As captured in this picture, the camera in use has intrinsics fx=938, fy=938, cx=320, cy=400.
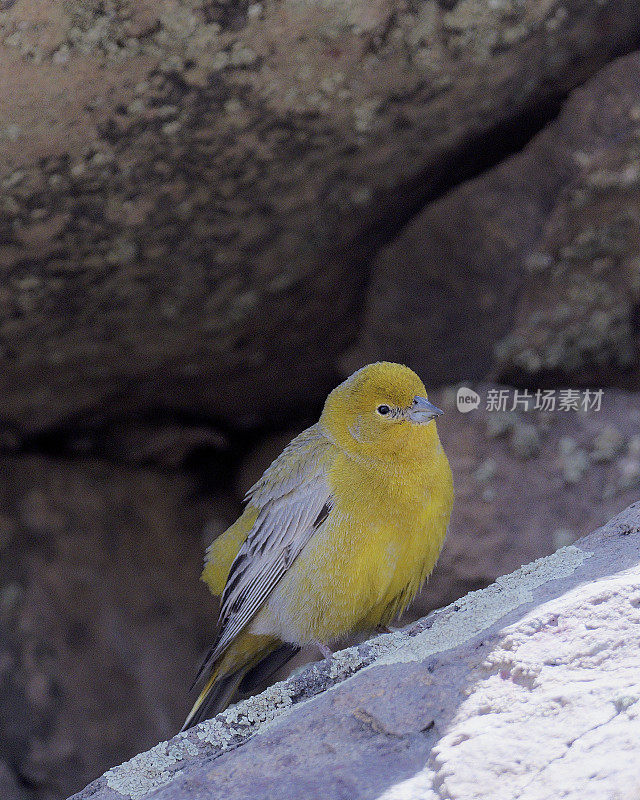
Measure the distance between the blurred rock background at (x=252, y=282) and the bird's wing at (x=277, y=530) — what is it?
134 centimetres

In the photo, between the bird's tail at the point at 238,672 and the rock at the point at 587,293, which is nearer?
the bird's tail at the point at 238,672

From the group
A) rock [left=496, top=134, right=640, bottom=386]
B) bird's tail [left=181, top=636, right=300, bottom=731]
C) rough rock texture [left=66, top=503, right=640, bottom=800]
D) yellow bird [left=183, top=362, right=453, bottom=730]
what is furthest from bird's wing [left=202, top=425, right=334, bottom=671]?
rock [left=496, top=134, right=640, bottom=386]

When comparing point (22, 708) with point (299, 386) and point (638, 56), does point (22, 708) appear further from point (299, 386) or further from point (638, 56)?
point (638, 56)

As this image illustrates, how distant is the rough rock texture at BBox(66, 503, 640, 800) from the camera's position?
1.82 meters

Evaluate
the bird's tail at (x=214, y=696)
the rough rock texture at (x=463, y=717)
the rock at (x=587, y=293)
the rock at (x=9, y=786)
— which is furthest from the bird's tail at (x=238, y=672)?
the rock at (x=587, y=293)

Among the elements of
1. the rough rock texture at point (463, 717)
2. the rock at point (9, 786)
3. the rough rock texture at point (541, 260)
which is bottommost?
the rock at point (9, 786)

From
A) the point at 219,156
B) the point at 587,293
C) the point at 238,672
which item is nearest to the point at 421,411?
the point at 238,672

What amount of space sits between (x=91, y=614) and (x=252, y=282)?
227 cm

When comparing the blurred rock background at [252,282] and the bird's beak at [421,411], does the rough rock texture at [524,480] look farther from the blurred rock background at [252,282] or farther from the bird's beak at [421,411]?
the bird's beak at [421,411]

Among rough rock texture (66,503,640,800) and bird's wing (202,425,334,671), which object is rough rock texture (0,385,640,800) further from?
rough rock texture (66,503,640,800)

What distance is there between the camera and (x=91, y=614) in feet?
18.8

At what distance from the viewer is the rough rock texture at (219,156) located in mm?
3717

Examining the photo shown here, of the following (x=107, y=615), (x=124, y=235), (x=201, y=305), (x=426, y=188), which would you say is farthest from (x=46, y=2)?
(x=107, y=615)

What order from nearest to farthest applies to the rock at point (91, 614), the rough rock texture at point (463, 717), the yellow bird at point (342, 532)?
1. the rough rock texture at point (463, 717)
2. the yellow bird at point (342, 532)
3. the rock at point (91, 614)
